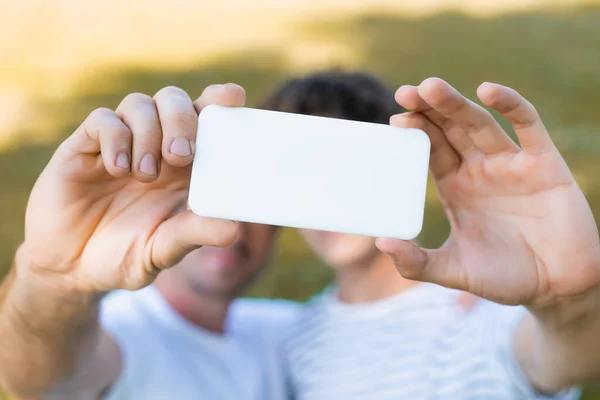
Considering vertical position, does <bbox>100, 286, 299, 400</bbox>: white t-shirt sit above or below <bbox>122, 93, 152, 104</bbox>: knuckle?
below

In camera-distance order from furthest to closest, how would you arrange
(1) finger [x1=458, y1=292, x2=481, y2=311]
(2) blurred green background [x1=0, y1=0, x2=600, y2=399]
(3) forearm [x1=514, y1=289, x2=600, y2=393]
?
(2) blurred green background [x1=0, y1=0, x2=600, y2=399], (1) finger [x1=458, y1=292, x2=481, y2=311], (3) forearm [x1=514, y1=289, x2=600, y2=393]

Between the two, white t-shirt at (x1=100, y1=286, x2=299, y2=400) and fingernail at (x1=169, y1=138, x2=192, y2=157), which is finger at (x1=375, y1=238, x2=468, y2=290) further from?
white t-shirt at (x1=100, y1=286, x2=299, y2=400)

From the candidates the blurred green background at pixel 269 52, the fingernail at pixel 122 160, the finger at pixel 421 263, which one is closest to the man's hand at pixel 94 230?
the fingernail at pixel 122 160

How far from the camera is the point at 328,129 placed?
104cm

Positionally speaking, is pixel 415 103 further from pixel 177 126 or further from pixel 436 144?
pixel 177 126

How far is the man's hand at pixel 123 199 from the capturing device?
0.98 m

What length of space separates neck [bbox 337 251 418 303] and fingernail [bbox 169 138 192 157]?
78 cm

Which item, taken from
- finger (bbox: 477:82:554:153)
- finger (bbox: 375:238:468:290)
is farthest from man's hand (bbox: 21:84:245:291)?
finger (bbox: 477:82:554:153)

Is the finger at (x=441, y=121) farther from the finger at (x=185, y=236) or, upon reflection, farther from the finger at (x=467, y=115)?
the finger at (x=185, y=236)

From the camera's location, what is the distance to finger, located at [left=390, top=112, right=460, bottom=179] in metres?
1.05

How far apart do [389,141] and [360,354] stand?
2.16 ft

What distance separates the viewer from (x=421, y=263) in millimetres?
→ 1002

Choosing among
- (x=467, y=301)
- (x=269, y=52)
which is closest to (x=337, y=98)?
(x=467, y=301)

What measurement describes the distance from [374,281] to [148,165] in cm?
83
